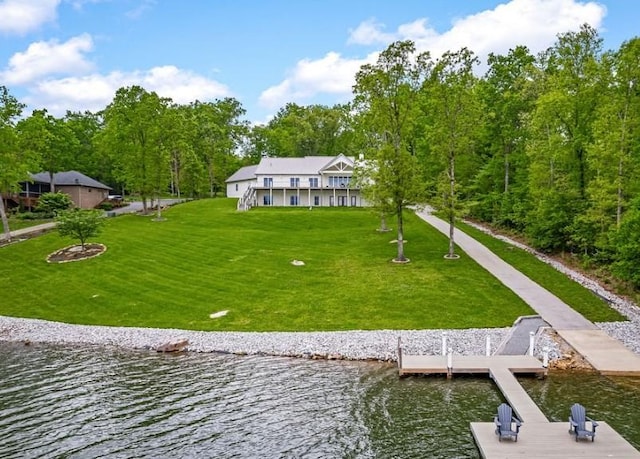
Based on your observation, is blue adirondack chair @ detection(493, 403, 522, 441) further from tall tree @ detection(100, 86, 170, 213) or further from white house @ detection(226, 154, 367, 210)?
white house @ detection(226, 154, 367, 210)

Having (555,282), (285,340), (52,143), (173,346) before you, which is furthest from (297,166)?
(173,346)

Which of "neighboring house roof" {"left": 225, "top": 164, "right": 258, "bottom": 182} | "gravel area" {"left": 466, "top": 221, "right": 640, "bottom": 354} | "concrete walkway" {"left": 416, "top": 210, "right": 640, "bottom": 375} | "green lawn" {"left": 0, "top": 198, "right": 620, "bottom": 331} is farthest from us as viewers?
"neighboring house roof" {"left": 225, "top": 164, "right": 258, "bottom": 182}

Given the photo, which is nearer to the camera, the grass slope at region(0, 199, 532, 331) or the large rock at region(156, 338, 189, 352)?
the large rock at region(156, 338, 189, 352)

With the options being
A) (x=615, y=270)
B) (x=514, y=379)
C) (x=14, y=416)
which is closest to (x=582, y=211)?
(x=615, y=270)

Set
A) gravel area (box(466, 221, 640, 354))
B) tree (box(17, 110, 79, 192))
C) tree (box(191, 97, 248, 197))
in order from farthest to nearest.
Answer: tree (box(191, 97, 248, 197))
tree (box(17, 110, 79, 192))
gravel area (box(466, 221, 640, 354))

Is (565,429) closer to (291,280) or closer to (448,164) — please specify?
(291,280)

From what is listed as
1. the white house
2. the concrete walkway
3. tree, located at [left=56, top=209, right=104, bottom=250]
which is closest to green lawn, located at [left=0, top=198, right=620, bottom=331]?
the concrete walkway

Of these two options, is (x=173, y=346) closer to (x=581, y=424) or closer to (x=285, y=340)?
(x=285, y=340)

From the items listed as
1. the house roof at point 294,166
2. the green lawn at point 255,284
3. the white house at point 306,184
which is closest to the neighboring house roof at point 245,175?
the white house at point 306,184

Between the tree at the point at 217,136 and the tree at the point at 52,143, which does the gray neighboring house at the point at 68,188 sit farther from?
the tree at the point at 217,136
